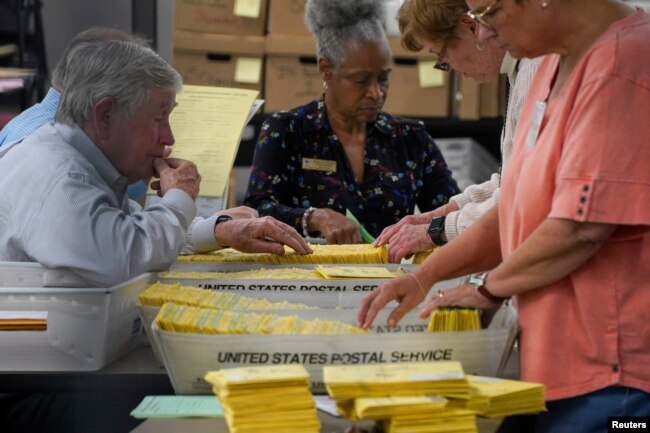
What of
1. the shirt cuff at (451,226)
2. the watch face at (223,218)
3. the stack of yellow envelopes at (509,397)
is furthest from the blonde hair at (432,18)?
the stack of yellow envelopes at (509,397)

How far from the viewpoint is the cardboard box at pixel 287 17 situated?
4.71 m

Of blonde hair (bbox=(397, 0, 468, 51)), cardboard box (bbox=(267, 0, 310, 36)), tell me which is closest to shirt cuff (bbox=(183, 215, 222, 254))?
blonde hair (bbox=(397, 0, 468, 51))

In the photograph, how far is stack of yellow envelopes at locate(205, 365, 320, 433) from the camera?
1300mm

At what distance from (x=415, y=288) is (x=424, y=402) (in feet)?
1.59

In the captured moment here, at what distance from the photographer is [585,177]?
151 cm

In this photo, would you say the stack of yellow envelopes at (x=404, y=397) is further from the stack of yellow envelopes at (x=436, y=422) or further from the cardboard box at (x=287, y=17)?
the cardboard box at (x=287, y=17)

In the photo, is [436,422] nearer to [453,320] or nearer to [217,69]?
[453,320]

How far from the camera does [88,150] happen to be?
233 cm

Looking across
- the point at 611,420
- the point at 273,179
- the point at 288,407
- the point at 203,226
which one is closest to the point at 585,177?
the point at 611,420

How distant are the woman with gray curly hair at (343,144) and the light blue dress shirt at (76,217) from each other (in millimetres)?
1201

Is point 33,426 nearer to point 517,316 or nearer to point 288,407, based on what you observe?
point 288,407

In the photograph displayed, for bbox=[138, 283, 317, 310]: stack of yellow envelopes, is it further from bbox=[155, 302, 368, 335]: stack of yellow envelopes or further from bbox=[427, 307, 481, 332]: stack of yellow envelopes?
bbox=[427, 307, 481, 332]: stack of yellow envelopes

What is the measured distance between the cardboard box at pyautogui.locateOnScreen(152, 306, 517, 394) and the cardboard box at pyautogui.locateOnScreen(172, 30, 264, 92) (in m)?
3.22

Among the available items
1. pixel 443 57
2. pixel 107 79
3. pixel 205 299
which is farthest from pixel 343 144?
pixel 205 299
